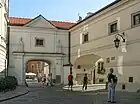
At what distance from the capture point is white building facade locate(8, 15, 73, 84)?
40.3 meters

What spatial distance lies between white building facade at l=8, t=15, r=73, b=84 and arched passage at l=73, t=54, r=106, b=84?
6.57ft

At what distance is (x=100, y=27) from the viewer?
104 feet

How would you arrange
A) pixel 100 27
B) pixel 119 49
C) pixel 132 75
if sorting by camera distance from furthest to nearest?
pixel 100 27 → pixel 119 49 → pixel 132 75

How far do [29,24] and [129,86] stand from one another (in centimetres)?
2057

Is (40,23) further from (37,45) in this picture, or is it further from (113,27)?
(113,27)

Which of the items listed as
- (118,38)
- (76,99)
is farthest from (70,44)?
(76,99)

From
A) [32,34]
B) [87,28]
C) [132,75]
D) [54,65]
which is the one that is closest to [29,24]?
[32,34]

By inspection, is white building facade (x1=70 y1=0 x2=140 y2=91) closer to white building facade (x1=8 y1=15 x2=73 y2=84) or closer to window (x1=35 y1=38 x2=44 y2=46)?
white building facade (x1=8 y1=15 x2=73 y2=84)

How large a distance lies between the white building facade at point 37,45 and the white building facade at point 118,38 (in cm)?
405

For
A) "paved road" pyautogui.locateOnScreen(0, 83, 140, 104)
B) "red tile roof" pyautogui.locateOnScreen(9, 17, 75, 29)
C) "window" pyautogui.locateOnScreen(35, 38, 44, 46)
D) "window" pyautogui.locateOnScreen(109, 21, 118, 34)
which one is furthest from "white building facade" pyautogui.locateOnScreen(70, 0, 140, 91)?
"window" pyautogui.locateOnScreen(35, 38, 44, 46)

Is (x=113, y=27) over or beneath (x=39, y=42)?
over

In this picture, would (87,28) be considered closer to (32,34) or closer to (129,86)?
(32,34)

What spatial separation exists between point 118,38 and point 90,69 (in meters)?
15.9

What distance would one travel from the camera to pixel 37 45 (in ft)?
136
